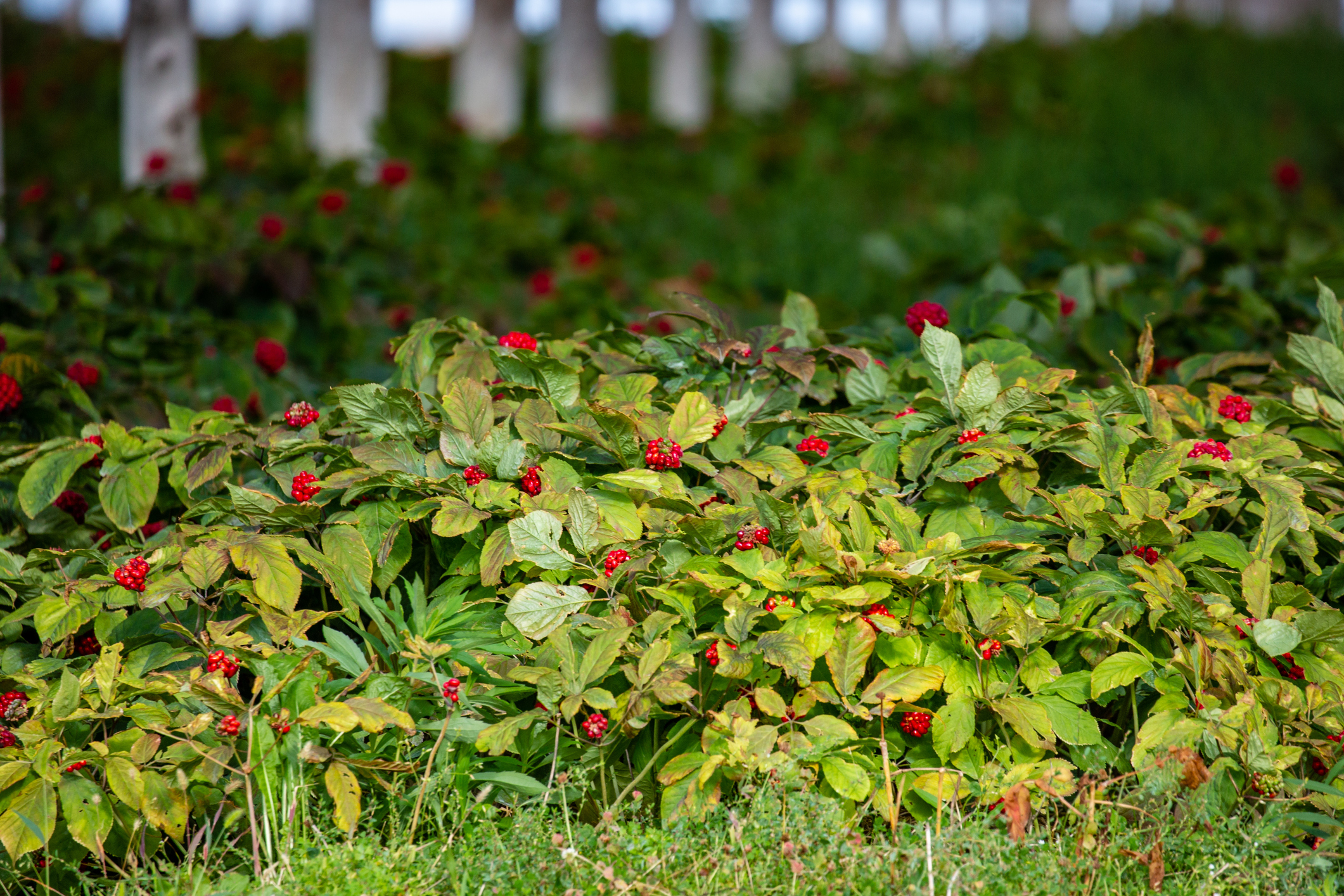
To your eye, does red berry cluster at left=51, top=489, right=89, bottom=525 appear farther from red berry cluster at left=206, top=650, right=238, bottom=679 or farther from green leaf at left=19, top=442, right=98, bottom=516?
red berry cluster at left=206, top=650, right=238, bottom=679

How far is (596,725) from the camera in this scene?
207 cm

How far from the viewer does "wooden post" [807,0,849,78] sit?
52.3 feet

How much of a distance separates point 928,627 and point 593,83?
10678 millimetres

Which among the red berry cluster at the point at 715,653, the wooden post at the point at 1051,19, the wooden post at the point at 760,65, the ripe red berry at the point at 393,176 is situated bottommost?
the red berry cluster at the point at 715,653

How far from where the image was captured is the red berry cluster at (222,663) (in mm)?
2102

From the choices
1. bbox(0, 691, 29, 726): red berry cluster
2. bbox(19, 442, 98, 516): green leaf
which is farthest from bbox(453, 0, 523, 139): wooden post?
bbox(0, 691, 29, 726): red berry cluster

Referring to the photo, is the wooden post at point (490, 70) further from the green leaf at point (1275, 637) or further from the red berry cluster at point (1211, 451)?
the green leaf at point (1275, 637)

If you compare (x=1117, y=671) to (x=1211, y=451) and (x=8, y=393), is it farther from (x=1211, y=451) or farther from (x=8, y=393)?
(x=8, y=393)

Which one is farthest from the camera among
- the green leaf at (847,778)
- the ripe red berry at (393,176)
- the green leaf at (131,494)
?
the ripe red berry at (393,176)

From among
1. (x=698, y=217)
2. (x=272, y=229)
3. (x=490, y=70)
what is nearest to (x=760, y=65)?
(x=490, y=70)

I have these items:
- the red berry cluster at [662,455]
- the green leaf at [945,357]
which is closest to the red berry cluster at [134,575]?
the red berry cluster at [662,455]

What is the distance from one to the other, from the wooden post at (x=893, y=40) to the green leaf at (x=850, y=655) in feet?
46.3

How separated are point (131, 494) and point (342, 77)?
7.26 m

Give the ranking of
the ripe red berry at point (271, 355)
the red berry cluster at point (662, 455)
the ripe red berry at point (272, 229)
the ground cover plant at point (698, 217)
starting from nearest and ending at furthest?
the red berry cluster at point (662, 455) < the ripe red berry at point (271, 355) < the ground cover plant at point (698, 217) < the ripe red berry at point (272, 229)
